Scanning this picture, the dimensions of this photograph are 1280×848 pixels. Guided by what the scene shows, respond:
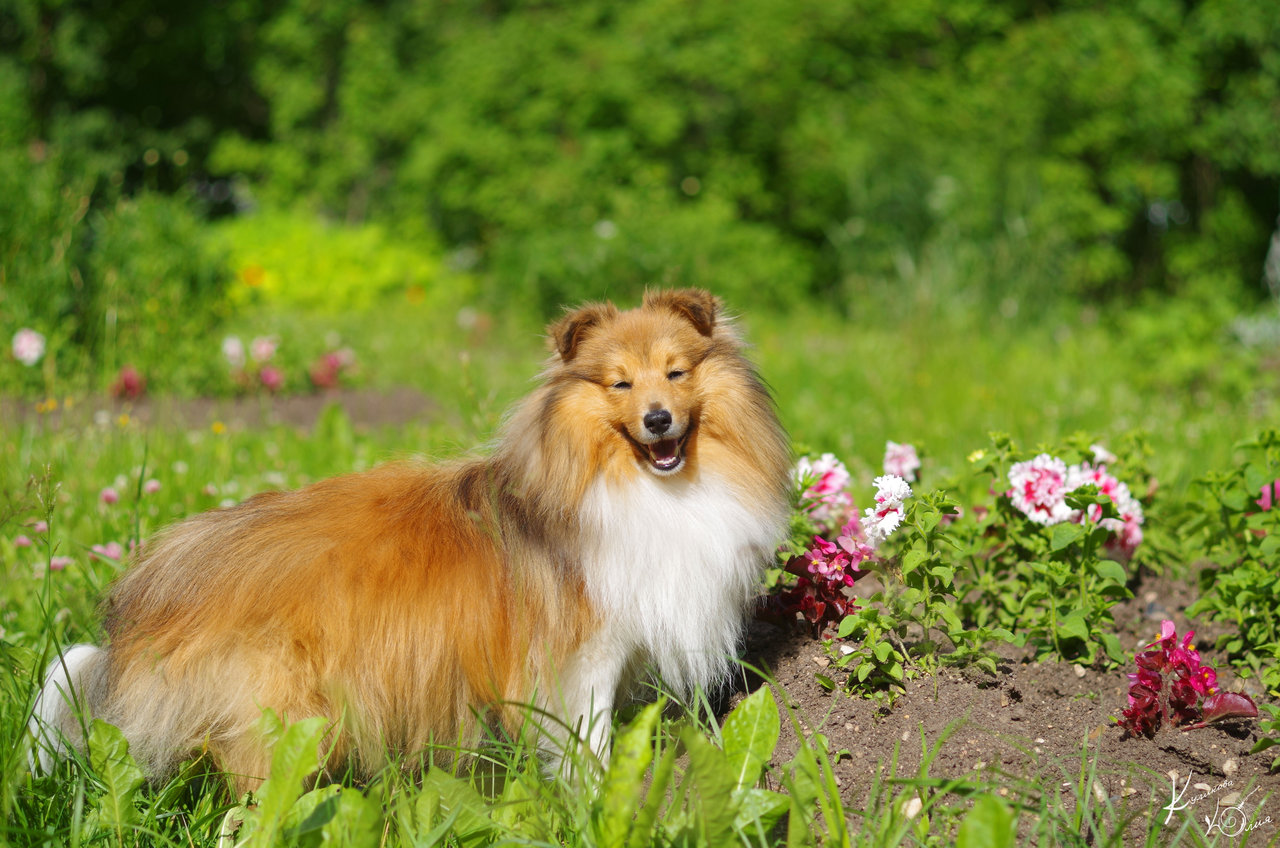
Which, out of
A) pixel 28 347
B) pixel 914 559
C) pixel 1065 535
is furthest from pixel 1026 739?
pixel 28 347

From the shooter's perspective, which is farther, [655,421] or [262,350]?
[262,350]

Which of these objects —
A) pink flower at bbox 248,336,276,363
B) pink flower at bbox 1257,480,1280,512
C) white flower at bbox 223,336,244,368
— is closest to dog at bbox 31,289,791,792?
pink flower at bbox 1257,480,1280,512

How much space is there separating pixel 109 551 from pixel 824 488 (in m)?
2.81

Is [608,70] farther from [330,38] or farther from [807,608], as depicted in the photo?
[807,608]

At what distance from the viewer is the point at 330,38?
1598 cm

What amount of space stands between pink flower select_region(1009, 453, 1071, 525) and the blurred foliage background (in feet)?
21.9

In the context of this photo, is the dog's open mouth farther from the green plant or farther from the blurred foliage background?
the blurred foliage background

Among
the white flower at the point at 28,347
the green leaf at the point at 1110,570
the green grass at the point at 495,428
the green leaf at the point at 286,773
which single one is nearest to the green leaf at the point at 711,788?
the green grass at the point at 495,428

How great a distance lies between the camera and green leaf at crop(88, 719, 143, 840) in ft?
8.69

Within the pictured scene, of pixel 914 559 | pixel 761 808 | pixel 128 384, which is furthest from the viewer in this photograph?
pixel 128 384

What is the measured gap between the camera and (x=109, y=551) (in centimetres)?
398

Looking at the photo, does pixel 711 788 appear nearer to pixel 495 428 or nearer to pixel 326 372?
pixel 495 428

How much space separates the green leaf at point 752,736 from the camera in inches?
103

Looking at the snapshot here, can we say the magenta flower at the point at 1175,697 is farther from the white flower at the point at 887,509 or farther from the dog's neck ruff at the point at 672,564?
the dog's neck ruff at the point at 672,564
